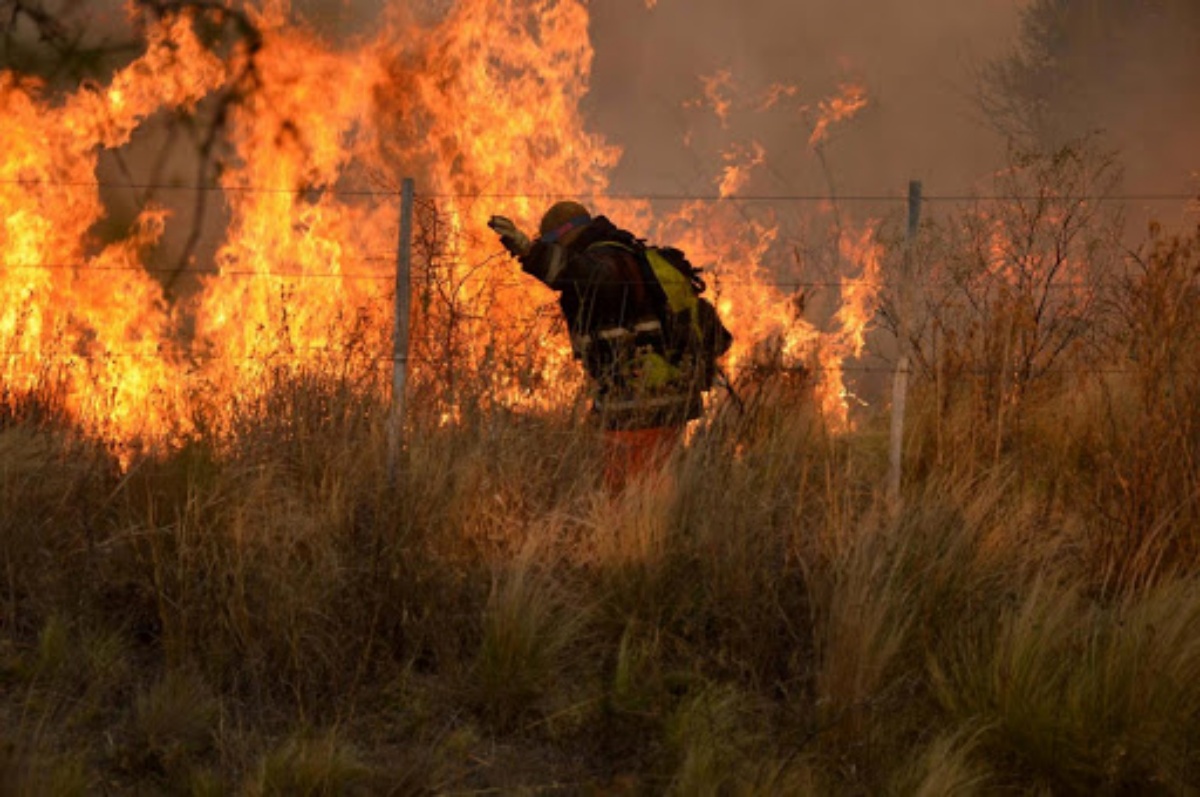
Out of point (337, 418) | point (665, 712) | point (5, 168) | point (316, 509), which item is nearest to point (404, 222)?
point (337, 418)

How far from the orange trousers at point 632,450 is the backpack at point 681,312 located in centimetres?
30

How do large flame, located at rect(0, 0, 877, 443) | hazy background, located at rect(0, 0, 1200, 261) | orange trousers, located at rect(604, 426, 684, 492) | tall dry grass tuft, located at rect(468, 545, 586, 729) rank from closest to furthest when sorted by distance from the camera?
tall dry grass tuft, located at rect(468, 545, 586, 729) < orange trousers, located at rect(604, 426, 684, 492) < large flame, located at rect(0, 0, 877, 443) < hazy background, located at rect(0, 0, 1200, 261)

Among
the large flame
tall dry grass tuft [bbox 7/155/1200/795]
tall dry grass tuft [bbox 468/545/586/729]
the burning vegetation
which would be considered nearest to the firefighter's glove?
the burning vegetation

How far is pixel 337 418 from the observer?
6219 millimetres

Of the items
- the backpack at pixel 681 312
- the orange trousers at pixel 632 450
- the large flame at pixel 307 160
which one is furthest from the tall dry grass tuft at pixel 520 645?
the large flame at pixel 307 160

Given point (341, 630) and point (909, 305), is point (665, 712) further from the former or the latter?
point (909, 305)

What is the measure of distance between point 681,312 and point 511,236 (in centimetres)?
85

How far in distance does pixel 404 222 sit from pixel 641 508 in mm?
1840

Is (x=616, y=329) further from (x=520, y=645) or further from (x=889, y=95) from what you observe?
(x=889, y=95)

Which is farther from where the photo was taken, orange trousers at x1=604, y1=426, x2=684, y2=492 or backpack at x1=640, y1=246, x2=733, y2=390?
backpack at x1=640, y1=246, x2=733, y2=390

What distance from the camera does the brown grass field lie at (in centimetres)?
419

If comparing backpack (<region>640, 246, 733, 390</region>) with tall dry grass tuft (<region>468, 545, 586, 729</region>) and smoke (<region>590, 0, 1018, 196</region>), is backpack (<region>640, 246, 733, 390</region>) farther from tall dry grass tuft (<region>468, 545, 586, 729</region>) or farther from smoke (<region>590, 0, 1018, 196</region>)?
smoke (<region>590, 0, 1018, 196</region>)

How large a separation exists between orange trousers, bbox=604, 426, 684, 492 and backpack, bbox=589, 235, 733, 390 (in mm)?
300

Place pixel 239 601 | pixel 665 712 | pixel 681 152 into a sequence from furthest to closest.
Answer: pixel 681 152 → pixel 239 601 → pixel 665 712
